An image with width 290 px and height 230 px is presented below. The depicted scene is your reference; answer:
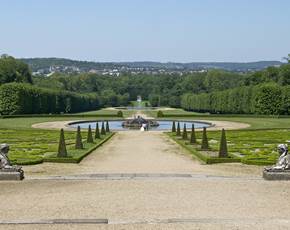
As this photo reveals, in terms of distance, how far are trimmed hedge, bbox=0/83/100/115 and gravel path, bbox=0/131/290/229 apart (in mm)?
51219

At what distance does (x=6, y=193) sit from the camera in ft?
43.8

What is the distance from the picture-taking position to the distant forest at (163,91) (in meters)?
69.2

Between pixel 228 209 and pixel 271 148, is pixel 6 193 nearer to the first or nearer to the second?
pixel 228 209

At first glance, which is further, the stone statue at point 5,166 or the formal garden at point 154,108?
the formal garden at point 154,108

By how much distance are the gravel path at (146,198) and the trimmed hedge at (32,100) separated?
51219 millimetres

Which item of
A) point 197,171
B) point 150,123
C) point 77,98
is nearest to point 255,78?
point 77,98

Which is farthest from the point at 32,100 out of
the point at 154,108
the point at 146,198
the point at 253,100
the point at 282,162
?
the point at 146,198

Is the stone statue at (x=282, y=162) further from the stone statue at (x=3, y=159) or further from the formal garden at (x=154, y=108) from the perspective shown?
the stone statue at (x=3, y=159)

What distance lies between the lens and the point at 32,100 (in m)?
74.0

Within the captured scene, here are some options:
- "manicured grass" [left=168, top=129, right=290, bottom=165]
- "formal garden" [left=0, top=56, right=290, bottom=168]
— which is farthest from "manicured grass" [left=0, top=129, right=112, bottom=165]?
"manicured grass" [left=168, top=129, right=290, bottom=165]

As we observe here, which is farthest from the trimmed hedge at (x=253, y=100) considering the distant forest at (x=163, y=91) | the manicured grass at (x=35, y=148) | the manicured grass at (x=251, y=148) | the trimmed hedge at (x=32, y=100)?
the manicured grass at (x=35, y=148)

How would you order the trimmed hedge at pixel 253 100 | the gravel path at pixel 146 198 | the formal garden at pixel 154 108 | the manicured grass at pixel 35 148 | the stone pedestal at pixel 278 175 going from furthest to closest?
the trimmed hedge at pixel 253 100, the formal garden at pixel 154 108, the manicured grass at pixel 35 148, the stone pedestal at pixel 278 175, the gravel path at pixel 146 198

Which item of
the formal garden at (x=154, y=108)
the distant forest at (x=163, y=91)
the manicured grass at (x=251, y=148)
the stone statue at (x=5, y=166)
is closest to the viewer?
the stone statue at (x=5, y=166)

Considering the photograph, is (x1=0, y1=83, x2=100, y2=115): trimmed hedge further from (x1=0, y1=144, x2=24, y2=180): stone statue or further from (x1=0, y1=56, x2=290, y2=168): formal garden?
(x1=0, y1=144, x2=24, y2=180): stone statue
